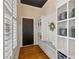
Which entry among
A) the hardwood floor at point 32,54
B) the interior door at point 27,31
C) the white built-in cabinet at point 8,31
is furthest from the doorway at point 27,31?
the white built-in cabinet at point 8,31

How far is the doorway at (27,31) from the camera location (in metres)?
6.89

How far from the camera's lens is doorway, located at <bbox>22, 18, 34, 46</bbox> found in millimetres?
6895

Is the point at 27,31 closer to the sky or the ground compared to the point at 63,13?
closer to the ground

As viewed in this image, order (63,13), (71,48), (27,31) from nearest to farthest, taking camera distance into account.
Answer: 1. (71,48)
2. (63,13)
3. (27,31)

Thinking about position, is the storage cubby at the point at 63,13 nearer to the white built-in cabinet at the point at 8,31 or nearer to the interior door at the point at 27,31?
the white built-in cabinet at the point at 8,31

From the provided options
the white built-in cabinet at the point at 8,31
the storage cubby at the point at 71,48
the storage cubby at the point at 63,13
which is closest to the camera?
the white built-in cabinet at the point at 8,31

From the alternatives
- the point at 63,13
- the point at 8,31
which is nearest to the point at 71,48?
the point at 63,13

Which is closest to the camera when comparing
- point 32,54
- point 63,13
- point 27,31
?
point 63,13

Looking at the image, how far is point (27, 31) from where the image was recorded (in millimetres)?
7012

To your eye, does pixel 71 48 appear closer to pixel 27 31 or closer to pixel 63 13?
pixel 63 13

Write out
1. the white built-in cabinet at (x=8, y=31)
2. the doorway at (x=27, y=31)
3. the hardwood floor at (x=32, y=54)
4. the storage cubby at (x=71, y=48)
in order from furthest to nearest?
the doorway at (x=27, y=31)
the hardwood floor at (x=32, y=54)
the storage cubby at (x=71, y=48)
the white built-in cabinet at (x=8, y=31)

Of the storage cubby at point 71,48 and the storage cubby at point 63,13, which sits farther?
the storage cubby at point 63,13
